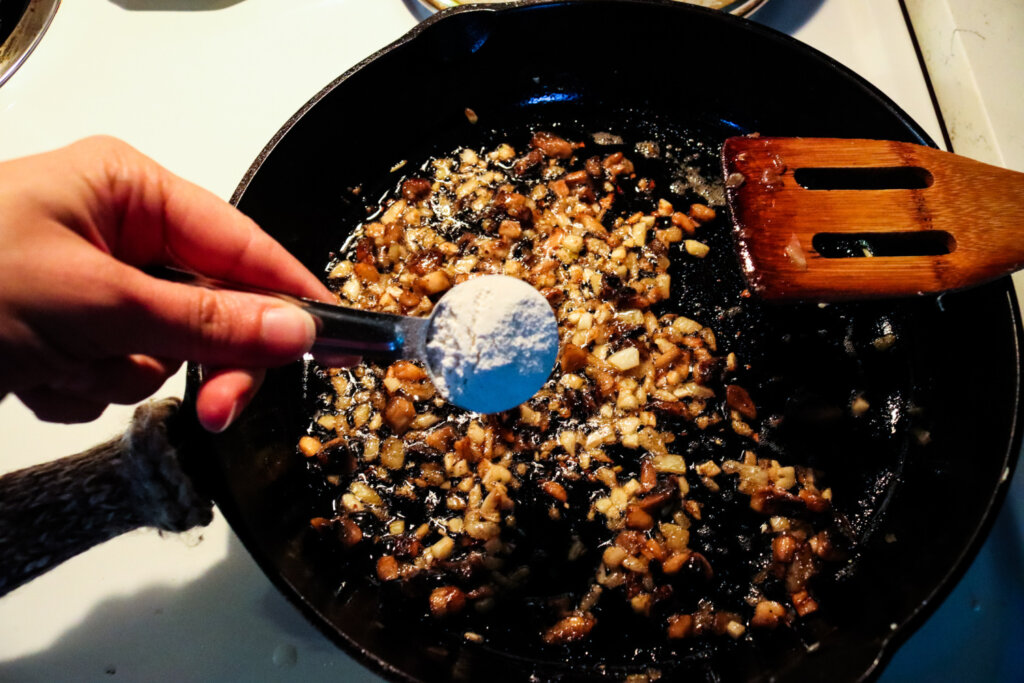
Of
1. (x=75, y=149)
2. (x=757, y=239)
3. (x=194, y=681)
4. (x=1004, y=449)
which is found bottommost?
(x=194, y=681)

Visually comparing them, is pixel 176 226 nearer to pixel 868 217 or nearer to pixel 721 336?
pixel 721 336

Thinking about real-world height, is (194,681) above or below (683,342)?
below

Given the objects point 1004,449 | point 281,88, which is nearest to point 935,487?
point 1004,449

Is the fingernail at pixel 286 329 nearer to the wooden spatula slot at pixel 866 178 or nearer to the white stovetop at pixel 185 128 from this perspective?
the white stovetop at pixel 185 128

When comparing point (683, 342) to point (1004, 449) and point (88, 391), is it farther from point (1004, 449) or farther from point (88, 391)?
point (88, 391)

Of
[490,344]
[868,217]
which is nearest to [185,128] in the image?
[490,344]

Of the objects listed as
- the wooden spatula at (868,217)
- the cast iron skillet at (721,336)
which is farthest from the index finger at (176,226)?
the wooden spatula at (868,217)
